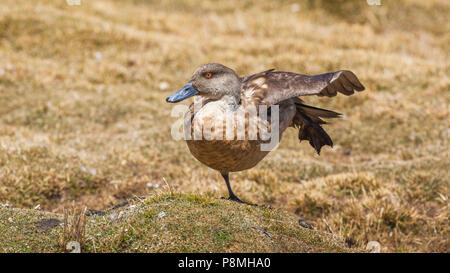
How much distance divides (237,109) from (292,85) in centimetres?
66

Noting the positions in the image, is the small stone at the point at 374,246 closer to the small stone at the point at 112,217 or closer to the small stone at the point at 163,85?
the small stone at the point at 112,217

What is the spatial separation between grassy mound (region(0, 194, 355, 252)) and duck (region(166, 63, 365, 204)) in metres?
0.50

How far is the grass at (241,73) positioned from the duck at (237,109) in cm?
56

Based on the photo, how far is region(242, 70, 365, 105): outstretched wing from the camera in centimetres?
470

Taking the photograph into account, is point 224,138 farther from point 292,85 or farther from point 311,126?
point 311,126

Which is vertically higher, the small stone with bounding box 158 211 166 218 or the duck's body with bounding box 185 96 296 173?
the duck's body with bounding box 185 96 296 173

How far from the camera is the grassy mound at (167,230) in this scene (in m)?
3.86

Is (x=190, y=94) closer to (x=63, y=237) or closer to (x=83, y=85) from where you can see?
(x=63, y=237)

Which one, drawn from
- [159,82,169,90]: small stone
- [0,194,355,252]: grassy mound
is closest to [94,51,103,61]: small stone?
[159,82,169,90]: small stone

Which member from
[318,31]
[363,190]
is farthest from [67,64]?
[363,190]

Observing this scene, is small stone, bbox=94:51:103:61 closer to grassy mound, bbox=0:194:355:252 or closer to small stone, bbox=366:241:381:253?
grassy mound, bbox=0:194:355:252

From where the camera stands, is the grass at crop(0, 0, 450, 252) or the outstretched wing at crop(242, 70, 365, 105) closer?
the outstretched wing at crop(242, 70, 365, 105)

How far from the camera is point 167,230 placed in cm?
402

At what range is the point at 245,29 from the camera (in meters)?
13.9
